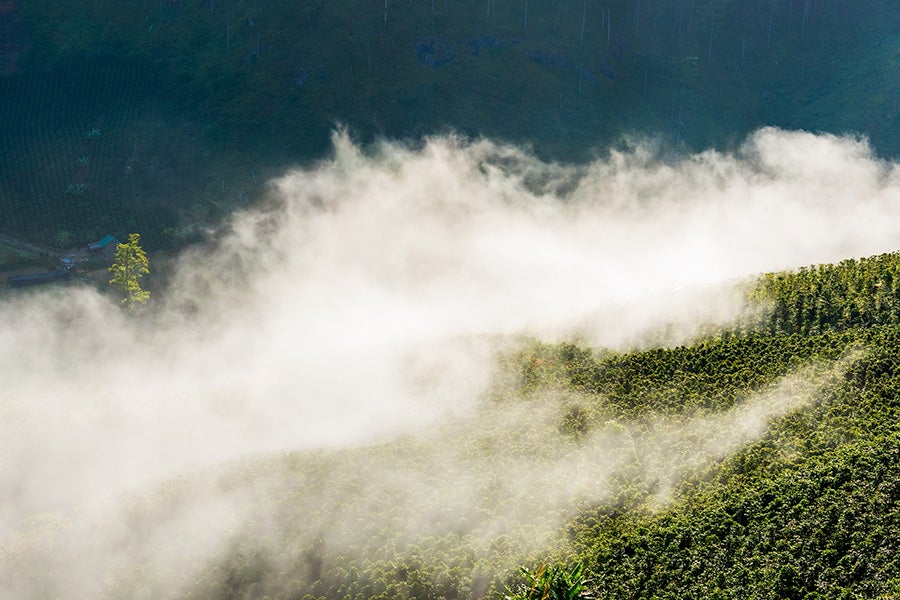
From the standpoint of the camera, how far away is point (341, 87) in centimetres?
8294

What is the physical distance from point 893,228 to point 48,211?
7749cm

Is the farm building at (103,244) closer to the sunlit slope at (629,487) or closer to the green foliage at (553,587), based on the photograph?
the sunlit slope at (629,487)

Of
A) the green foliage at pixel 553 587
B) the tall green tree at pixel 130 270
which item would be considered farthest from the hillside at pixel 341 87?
the green foliage at pixel 553 587

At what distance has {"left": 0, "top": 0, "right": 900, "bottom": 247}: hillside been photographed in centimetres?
7750

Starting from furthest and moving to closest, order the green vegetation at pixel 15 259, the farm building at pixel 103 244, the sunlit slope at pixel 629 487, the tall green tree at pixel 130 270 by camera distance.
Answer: the farm building at pixel 103 244
the green vegetation at pixel 15 259
the tall green tree at pixel 130 270
the sunlit slope at pixel 629 487

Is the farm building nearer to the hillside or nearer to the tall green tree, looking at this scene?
the hillside

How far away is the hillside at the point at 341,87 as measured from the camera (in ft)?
254

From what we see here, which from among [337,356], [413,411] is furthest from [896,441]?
[337,356]

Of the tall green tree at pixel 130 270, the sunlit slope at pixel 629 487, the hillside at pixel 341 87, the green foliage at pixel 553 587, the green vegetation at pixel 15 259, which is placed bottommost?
the green foliage at pixel 553 587

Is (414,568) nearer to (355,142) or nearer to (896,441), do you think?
(896,441)

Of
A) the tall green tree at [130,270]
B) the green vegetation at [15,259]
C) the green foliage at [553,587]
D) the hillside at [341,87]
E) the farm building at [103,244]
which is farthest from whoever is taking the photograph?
the hillside at [341,87]

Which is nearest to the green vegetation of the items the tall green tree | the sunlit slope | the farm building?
the farm building

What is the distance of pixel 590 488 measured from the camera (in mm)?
31094

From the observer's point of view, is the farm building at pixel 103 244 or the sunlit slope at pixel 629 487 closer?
the sunlit slope at pixel 629 487
